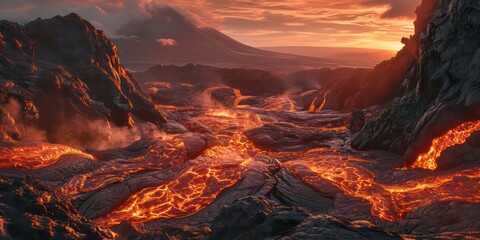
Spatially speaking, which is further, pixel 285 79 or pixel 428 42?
pixel 285 79

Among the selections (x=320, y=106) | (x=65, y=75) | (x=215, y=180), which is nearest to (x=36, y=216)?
(x=215, y=180)

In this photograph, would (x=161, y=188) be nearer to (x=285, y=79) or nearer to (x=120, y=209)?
→ (x=120, y=209)

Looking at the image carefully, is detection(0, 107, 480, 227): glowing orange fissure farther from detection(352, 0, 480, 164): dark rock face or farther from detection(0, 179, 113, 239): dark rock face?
detection(0, 179, 113, 239): dark rock face

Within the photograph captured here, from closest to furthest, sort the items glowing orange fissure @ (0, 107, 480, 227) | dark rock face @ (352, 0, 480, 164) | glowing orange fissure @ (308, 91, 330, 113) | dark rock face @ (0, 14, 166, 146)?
glowing orange fissure @ (0, 107, 480, 227) < dark rock face @ (352, 0, 480, 164) < dark rock face @ (0, 14, 166, 146) < glowing orange fissure @ (308, 91, 330, 113)

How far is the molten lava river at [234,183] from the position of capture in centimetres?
1192

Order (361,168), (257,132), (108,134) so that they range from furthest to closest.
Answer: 1. (257,132)
2. (108,134)
3. (361,168)

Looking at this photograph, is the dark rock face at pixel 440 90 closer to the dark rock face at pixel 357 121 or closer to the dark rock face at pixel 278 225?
the dark rock face at pixel 357 121

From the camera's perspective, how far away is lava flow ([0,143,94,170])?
49.7 ft

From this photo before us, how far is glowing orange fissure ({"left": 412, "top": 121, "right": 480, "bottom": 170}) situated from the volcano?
59mm

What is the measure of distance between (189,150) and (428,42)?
638 inches

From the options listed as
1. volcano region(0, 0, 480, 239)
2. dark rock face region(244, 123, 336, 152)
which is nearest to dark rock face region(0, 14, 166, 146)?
volcano region(0, 0, 480, 239)

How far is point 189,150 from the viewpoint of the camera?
68.3 ft

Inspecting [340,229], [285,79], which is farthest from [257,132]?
[285,79]

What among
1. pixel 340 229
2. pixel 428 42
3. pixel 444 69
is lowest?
pixel 340 229
